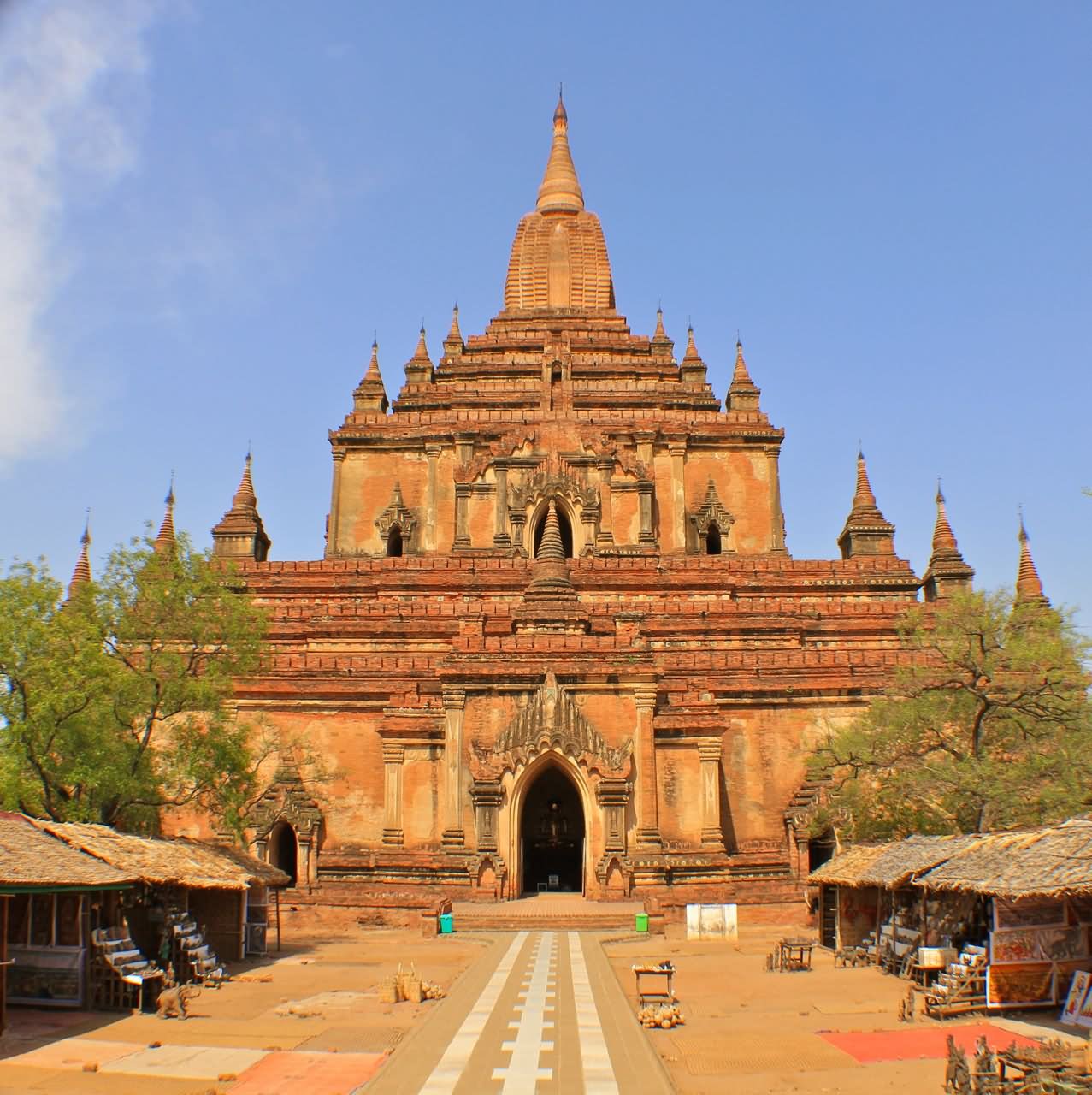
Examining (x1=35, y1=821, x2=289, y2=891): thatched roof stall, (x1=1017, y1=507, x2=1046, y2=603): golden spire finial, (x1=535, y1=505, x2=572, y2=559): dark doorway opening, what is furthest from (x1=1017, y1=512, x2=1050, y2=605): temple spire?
(x1=35, y1=821, x2=289, y2=891): thatched roof stall

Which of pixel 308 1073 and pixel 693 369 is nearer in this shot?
pixel 308 1073

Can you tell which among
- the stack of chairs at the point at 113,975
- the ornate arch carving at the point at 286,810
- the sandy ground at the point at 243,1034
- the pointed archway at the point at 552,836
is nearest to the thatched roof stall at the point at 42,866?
the stack of chairs at the point at 113,975

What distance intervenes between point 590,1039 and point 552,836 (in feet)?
54.9

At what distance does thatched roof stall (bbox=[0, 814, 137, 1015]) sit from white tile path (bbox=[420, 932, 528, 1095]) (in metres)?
6.08

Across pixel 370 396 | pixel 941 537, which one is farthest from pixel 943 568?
pixel 370 396

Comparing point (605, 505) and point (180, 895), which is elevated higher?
point (605, 505)

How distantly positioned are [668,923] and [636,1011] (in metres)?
10.8

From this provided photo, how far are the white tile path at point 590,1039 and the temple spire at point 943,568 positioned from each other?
95.1 feet

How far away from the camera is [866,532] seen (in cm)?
4788

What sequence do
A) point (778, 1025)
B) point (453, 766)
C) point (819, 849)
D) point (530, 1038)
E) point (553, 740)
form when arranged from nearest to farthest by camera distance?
1. point (530, 1038)
2. point (778, 1025)
3. point (553, 740)
4. point (453, 766)
5. point (819, 849)

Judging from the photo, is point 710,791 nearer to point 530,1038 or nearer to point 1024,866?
point 1024,866

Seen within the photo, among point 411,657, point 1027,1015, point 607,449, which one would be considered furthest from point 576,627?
point 1027,1015

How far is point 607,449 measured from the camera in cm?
4759

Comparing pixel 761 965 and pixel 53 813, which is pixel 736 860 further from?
pixel 53 813
